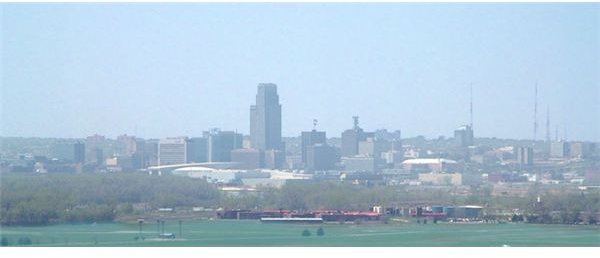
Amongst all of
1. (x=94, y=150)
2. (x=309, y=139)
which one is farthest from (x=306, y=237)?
(x=309, y=139)

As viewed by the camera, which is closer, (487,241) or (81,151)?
(487,241)

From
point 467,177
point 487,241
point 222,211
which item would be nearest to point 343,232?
point 487,241

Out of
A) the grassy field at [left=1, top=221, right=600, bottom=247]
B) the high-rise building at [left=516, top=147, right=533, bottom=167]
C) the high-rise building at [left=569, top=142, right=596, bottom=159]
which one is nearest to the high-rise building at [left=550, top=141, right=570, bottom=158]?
the high-rise building at [left=516, top=147, right=533, bottom=167]

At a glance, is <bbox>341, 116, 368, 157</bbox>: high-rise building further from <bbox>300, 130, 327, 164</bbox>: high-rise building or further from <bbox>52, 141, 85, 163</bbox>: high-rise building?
<bbox>52, 141, 85, 163</bbox>: high-rise building

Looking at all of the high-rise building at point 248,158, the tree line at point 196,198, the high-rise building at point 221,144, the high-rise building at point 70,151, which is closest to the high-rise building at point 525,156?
the high-rise building at point 248,158

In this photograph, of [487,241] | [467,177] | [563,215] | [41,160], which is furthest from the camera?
[467,177]

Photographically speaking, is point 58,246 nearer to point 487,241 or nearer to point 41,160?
point 487,241

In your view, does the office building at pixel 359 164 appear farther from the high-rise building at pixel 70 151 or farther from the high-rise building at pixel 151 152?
the high-rise building at pixel 70 151
